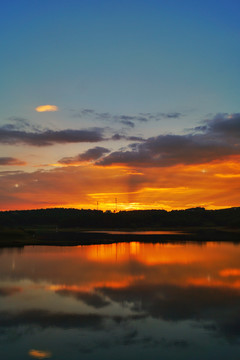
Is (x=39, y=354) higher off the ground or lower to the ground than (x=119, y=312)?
lower

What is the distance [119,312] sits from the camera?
27281 mm

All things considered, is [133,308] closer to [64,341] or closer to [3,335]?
[64,341]

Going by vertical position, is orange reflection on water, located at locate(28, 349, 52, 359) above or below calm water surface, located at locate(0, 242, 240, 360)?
below

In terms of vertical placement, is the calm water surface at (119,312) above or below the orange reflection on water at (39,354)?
above

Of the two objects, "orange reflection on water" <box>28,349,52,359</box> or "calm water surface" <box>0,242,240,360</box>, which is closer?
"orange reflection on water" <box>28,349,52,359</box>

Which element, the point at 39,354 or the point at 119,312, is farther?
the point at 119,312

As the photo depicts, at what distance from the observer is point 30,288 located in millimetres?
35719

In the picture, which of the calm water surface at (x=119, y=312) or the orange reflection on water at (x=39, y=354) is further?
the calm water surface at (x=119, y=312)

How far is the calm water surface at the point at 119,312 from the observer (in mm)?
20234

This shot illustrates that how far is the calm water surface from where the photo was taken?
66.4 ft

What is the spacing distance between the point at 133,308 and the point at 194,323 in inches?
220

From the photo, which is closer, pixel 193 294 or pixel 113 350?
pixel 113 350

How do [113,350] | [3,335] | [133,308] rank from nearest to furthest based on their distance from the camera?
1. [113,350]
2. [3,335]
3. [133,308]

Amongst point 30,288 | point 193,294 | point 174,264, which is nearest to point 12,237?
point 174,264
